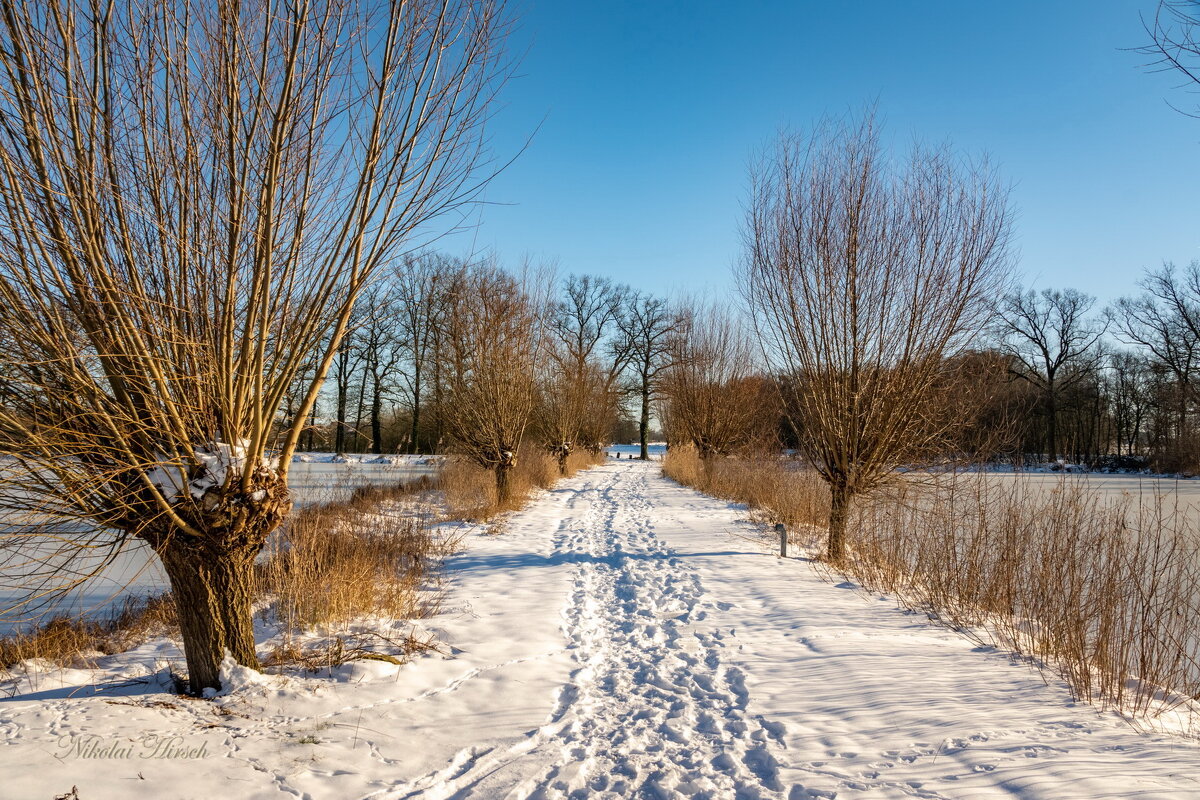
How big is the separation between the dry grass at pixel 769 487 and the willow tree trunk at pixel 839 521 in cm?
190

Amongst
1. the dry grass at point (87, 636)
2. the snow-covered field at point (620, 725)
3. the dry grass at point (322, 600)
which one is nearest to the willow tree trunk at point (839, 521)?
the snow-covered field at point (620, 725)

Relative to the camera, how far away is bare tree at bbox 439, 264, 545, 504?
12.5 metres

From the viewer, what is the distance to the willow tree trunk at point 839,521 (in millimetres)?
7281

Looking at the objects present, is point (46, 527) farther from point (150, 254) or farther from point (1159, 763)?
point (1159, 763)

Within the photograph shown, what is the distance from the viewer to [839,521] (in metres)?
7.38

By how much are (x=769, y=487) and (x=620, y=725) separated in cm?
899

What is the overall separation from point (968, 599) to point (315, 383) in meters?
5.49

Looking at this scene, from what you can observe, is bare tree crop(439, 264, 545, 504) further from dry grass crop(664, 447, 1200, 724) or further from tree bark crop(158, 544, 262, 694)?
tree bark crop(158, 544, 262, 694)

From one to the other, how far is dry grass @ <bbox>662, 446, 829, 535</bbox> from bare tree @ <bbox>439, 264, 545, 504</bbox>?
17.1ft

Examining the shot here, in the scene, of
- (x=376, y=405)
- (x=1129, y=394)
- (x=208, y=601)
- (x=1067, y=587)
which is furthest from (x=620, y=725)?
(x=1129, y=394)

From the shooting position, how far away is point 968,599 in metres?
5.30

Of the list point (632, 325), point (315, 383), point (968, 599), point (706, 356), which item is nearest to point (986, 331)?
point (968, 599)

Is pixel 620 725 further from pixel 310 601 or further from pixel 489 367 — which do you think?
pixel 489 367

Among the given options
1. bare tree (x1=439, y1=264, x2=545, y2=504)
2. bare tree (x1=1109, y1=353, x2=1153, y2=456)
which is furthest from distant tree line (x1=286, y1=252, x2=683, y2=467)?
bare tree (x1=1109, y1=353, x2=1153, y2=456)
